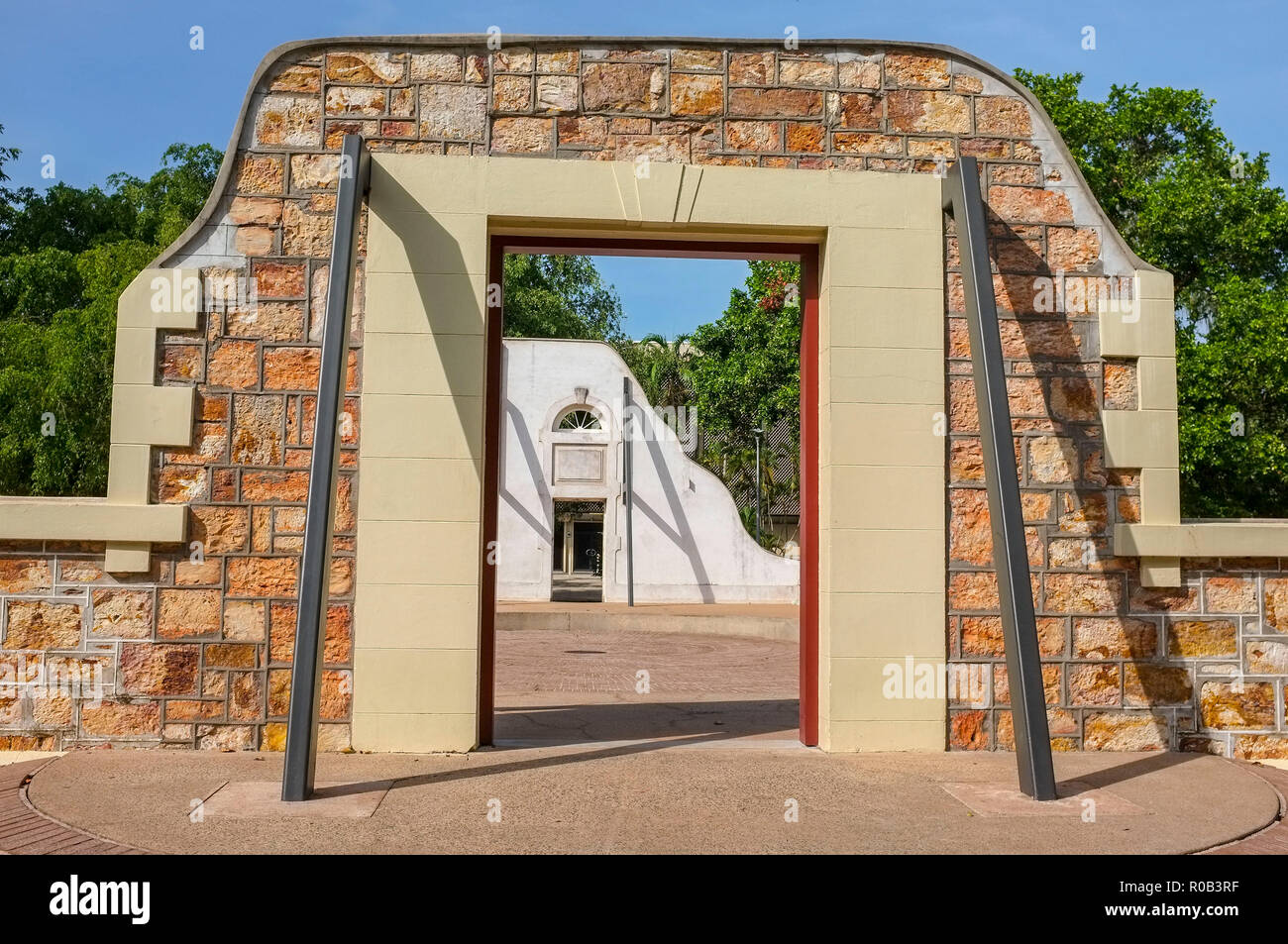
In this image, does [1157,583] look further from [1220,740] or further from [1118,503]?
[1220,740]

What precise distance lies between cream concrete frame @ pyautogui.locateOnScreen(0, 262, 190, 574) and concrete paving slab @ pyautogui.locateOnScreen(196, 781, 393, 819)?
Result: 157 centimetres

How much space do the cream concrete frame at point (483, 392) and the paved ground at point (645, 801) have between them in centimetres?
46

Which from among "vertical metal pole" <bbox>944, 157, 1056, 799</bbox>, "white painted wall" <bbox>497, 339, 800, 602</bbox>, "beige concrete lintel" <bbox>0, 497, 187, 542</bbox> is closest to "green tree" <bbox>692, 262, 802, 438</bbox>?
"white painted wall" <bbox>497, 339, 800, 602</bbox>

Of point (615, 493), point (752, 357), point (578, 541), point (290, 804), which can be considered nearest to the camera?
point (290, 804)

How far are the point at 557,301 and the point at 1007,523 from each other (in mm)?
32486

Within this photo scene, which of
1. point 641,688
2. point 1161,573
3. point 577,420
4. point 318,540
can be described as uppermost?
point 577,420

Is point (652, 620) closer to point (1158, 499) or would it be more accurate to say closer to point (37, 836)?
point (1158, 499)

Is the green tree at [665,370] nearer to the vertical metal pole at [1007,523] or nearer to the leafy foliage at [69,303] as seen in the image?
the leafy foliage at [69,303]

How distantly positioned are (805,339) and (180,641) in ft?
13.0

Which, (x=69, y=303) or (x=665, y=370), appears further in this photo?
(x=665, y=370)

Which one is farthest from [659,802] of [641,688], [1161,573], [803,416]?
[641,688]

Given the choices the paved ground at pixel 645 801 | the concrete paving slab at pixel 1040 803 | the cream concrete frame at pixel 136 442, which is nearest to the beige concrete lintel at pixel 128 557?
the cream concrete frame at pixel 136 442

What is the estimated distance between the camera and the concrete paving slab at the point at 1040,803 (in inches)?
179

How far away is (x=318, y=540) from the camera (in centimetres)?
477
